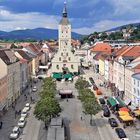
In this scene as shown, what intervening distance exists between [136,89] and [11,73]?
30409 mm

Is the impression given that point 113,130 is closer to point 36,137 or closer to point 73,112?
point 36,137

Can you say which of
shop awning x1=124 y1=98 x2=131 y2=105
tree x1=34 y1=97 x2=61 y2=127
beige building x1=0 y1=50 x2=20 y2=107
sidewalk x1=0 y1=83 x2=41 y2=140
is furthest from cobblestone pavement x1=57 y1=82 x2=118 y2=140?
beige building x1=0 y1=50 x2=20 y2=107

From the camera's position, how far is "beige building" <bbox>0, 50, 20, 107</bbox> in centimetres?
9157

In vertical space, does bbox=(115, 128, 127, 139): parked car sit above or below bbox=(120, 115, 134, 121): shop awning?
below

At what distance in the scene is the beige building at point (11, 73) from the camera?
91.6m

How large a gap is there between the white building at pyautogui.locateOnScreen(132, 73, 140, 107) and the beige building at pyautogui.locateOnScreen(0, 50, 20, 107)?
90.5 ft

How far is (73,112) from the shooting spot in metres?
84.6

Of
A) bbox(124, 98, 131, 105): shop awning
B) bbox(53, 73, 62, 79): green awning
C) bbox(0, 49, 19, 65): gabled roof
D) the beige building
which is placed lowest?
bbox(124, 98, 131, 105): shop awning

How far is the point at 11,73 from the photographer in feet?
320

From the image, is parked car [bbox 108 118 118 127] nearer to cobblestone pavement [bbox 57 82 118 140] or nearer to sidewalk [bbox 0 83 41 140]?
cobblestone pavement [bbox 57 82 118 140]

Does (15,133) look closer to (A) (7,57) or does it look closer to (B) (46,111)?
(B) (46,111)

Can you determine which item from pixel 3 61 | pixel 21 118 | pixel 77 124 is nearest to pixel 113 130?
pixel 77 124

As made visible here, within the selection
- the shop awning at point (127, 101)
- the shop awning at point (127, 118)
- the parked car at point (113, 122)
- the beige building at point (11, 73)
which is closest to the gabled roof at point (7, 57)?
the beige building at point (11, 73)

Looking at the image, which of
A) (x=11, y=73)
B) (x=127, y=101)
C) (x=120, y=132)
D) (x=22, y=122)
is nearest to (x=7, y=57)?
(x=11, y=73)
